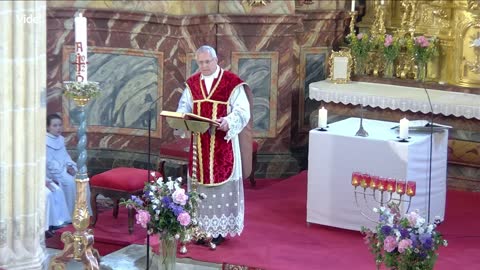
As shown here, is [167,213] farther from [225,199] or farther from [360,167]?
[360,167]

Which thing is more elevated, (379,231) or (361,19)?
(361,19)

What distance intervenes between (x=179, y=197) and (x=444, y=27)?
17.5 ft

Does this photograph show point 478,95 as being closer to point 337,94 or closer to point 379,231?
point 337,94

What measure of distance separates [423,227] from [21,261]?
2.95 metres

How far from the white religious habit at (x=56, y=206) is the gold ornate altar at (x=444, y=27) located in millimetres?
4527

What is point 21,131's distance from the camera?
8547 millimetres

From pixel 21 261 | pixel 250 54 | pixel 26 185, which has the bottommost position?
pixel 21 261

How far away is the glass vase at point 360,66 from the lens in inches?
530

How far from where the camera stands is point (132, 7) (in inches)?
493

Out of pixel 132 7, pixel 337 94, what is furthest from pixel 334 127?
pixel 132 7

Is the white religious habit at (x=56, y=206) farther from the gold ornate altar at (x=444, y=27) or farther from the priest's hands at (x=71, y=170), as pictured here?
the gold ornate altar at (x=444, y=27)

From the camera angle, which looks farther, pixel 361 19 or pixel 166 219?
pixel 361 19

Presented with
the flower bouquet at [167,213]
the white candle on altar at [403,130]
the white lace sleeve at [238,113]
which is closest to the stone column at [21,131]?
the flower bouquet at [167,213]

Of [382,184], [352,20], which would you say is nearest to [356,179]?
[382,184]
